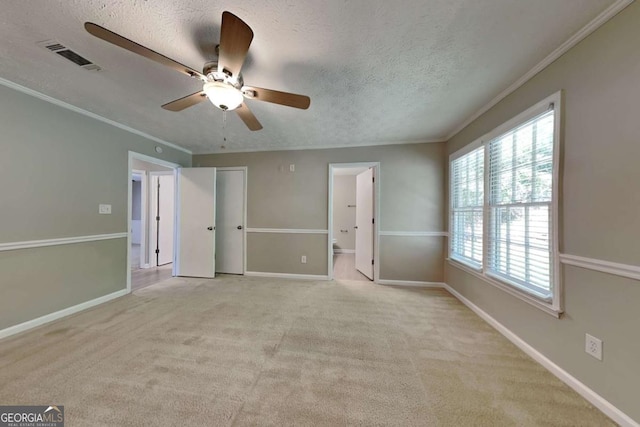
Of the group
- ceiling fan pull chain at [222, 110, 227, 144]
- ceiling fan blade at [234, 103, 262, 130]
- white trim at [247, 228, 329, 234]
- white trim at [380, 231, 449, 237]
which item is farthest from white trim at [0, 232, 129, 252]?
white trim at [380, 231, 449, 237]

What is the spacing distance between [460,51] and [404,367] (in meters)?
2.29

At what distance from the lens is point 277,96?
5.23 feet

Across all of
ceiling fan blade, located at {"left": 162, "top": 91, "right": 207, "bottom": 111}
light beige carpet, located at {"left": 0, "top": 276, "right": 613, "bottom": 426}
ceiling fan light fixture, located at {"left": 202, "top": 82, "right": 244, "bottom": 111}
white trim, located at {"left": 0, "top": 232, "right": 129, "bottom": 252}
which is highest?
ceiling fan blade, located at {"left": 162, "top": 91, "right": 207, "bottom": 111}

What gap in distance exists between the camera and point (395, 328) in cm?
218

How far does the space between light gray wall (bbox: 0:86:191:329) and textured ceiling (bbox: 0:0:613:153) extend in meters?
0.30

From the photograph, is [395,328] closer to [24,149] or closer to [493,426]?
[493,426]

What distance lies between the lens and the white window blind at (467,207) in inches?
101

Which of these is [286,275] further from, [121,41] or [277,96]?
[121,41]

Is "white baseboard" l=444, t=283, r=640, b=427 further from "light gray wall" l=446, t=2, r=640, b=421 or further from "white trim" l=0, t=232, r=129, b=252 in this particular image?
"white trim" l=0, t=232, r=129, b=252

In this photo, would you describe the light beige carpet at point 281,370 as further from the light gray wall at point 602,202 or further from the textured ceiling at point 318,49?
the textured ceiling at point 318,49

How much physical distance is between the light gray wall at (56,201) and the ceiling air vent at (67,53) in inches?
39.1

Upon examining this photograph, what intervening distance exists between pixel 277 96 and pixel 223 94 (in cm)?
37

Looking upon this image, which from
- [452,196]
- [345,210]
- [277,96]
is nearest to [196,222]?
[277,96]

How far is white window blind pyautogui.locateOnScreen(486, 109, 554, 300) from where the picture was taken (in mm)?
1648
